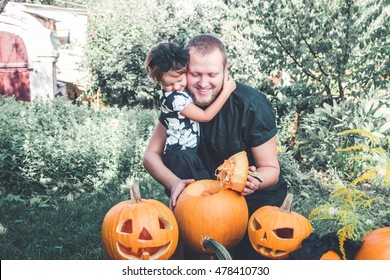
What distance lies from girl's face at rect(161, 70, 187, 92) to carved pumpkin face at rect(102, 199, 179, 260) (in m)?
0.98

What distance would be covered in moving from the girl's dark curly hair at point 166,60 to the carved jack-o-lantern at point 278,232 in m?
0.91

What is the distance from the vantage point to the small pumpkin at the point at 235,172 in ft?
4.94

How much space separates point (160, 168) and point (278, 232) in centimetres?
75

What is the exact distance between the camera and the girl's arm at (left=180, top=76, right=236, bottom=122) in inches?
81.7

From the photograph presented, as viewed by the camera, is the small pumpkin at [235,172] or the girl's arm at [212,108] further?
the girl's arm at [212,108]

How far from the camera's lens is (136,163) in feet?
20.2

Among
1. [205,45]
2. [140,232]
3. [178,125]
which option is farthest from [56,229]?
[140,232]

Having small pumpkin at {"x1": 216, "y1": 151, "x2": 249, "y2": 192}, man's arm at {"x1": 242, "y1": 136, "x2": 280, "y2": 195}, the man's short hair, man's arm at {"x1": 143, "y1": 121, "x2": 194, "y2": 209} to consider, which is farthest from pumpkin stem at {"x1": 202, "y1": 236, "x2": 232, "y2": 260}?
the man's short hair

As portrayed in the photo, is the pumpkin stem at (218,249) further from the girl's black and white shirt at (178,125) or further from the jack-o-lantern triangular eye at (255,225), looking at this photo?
the girl's black and white shirt at (178,125)

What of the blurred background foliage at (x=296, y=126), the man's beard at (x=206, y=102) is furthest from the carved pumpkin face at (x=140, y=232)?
the blurred background foliage at (x=296, y=126)

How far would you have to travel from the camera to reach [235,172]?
4.95 feet

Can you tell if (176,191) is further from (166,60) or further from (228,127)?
(166,60)
